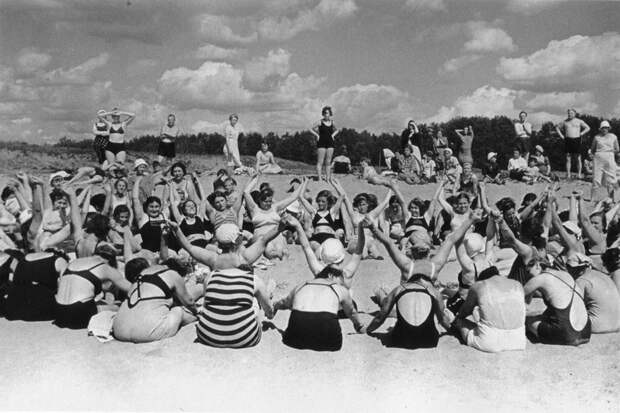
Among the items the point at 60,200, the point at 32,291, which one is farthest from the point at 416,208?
the point at 32,291

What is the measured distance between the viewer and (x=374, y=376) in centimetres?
555

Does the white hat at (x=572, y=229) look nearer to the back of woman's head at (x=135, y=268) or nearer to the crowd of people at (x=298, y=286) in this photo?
the crowd of people at (x=298, y=286)

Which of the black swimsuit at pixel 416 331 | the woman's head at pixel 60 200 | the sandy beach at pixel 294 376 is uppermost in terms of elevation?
the woman's head at pixel 60 200

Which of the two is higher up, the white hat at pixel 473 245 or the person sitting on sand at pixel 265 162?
the person sitting on sand at pixel 265 162

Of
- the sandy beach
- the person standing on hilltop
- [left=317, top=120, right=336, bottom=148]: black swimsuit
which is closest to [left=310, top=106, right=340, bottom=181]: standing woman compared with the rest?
[left=317, top=120, right=336, bottom=148]: black swimsuit

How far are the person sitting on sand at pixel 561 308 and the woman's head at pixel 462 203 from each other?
2.99 m

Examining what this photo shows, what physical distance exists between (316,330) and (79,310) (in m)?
2.60

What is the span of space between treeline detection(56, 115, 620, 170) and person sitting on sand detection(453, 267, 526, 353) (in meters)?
23.6

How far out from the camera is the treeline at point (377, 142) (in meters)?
36.8

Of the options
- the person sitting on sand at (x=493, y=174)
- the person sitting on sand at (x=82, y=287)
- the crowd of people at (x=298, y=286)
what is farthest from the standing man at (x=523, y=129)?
the person sitting on sand at (x=82, y=287)

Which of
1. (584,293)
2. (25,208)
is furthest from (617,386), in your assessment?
(25,208)

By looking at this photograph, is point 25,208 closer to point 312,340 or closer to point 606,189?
point 312,340

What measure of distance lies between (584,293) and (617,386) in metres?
1.19

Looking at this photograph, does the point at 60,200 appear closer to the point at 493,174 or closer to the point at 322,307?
the point at 322,307
